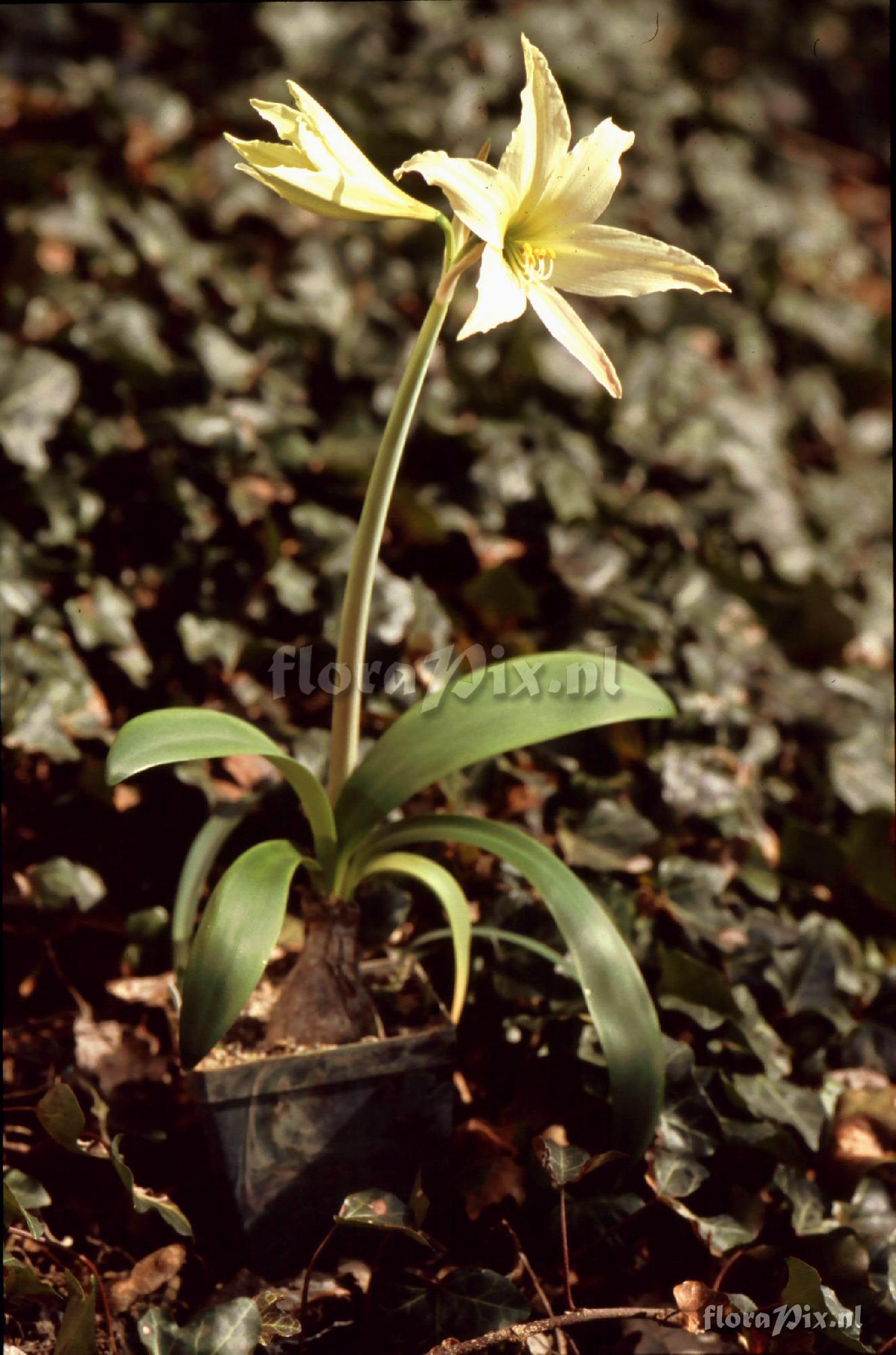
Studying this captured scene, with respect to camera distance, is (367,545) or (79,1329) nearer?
(79,1329)

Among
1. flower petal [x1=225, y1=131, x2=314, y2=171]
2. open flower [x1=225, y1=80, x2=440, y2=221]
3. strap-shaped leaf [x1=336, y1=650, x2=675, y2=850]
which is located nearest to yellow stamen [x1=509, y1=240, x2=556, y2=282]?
open flower [x1=225, y1=80, x2=440, y2=221]

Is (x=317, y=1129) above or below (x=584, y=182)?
below

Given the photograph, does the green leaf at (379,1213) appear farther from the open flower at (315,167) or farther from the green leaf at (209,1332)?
the open flower at (315,167)

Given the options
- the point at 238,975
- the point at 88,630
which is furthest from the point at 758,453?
the point at 238,975

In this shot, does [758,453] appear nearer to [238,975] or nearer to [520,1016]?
[520,1016]

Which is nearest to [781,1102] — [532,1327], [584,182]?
[532,1327]

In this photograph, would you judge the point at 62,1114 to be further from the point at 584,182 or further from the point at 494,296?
the point at 584,182

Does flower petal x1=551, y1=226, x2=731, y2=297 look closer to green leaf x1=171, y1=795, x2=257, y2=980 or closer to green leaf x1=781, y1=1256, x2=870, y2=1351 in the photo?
green leaf x1=171, y1=795, x2=257, y2=980
